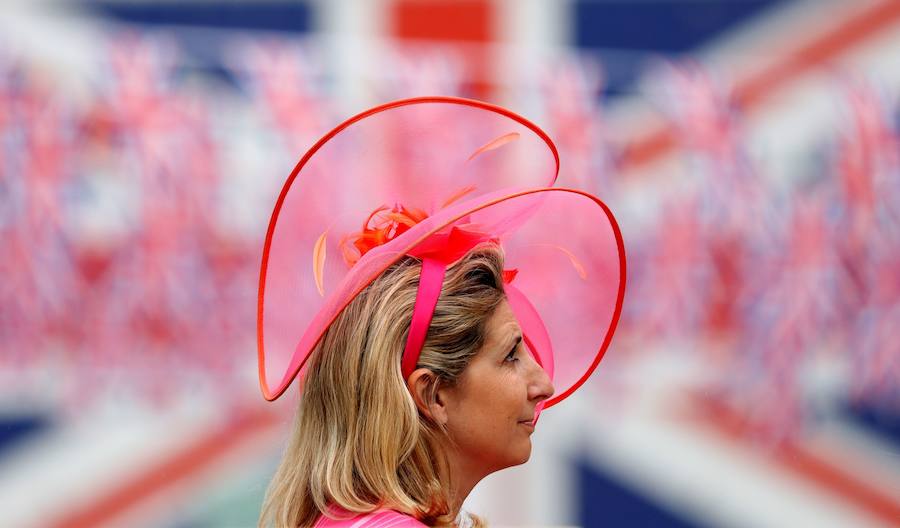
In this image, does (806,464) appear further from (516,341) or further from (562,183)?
(516,341)

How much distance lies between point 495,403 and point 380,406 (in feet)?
0.42

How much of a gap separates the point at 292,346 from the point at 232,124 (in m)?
1.44

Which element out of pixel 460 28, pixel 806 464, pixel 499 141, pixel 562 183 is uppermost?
pixel 460 28

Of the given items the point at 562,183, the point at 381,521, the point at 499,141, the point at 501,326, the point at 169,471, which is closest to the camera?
the point at 381,521

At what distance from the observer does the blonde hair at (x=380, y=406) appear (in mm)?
1150

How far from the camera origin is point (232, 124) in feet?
8.76

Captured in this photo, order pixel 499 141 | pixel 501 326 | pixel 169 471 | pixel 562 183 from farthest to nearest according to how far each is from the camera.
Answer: pixel 562 183 < pixel 169 471 < pixel 499 141 < pixel 501 326

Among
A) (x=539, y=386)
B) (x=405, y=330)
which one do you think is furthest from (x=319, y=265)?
(x=539, y=386)

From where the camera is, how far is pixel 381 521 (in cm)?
111

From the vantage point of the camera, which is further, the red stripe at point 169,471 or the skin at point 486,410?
the red stripe at point 169,471

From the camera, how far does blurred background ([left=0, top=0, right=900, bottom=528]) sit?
103 inches

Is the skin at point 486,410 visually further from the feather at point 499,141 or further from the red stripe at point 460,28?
the red stripe at point 460,28

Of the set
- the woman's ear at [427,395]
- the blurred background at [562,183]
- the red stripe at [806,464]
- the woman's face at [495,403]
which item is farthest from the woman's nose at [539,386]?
the red stripe at [806,464]

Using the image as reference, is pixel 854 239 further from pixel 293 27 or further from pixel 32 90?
pixel 32 90
